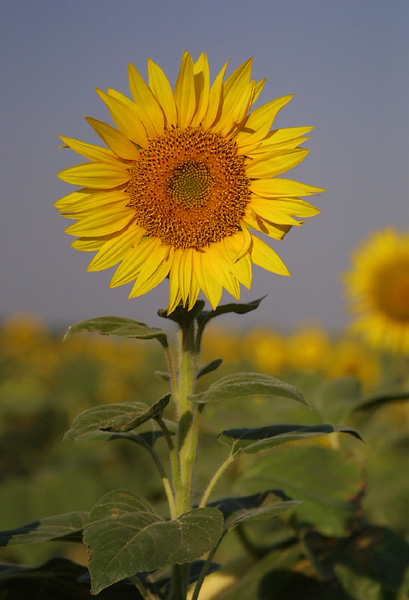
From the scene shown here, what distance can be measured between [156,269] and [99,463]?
3.78m

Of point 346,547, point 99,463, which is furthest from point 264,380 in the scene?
point 99,463

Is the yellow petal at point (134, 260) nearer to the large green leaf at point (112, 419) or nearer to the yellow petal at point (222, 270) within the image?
the yellow petal at point (222, 270)

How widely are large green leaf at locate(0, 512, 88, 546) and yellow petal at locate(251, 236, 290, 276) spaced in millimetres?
530

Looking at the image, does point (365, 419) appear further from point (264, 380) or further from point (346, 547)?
point (264, 380)

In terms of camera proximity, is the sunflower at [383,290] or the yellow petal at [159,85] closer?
the yellow petal at [159,85]

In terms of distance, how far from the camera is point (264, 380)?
1.16 metres

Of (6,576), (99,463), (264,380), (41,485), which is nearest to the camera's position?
(264,380)

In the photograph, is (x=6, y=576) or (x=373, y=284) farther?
(x=373, y=284)

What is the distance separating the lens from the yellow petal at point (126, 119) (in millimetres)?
1217

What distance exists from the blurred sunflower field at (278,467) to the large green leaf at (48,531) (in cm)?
30

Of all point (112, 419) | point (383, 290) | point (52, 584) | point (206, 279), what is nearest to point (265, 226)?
point (206, 279)

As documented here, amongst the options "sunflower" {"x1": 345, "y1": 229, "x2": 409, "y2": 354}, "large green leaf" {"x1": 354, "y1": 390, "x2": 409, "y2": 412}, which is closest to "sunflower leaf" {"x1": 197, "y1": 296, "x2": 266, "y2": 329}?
"large green leaf" {"x1": 354, "y1": 390, "x2": 409, "y2": 412}

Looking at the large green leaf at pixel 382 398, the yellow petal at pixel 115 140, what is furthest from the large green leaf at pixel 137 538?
the large green leaf at pixel 382 398

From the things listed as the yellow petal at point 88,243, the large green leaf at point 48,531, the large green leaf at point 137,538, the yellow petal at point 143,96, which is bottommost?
the large green leaf at point 48,531
